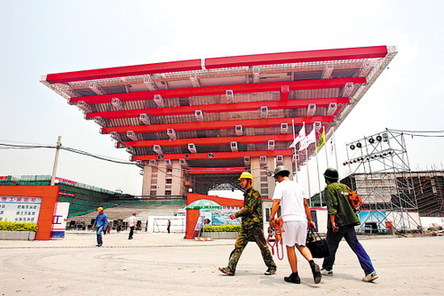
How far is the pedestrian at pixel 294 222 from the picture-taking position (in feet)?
11.7

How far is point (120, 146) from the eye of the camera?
129 ft

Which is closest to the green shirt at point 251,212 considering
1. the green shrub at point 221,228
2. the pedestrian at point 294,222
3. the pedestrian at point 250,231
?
the pedestrian at point 250,231

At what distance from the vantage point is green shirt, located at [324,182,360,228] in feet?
13.2

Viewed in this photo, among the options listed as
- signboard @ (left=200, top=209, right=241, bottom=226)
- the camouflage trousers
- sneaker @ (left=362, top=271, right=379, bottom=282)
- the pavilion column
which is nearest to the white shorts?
the camouflage trousers

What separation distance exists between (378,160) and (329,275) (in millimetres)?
24832

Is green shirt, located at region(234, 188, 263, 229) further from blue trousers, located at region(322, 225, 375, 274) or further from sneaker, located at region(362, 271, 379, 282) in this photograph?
sneaker, located at region(362, 271, 379, 282)

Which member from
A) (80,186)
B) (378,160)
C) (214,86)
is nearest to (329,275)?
(378,160)

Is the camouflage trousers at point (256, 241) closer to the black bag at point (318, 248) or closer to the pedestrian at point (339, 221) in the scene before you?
the black bag at point (318, 248)

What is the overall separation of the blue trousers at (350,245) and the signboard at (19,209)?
47.5 ft

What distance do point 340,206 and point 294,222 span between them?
962 millimetres

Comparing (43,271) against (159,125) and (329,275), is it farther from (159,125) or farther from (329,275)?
(159,125)

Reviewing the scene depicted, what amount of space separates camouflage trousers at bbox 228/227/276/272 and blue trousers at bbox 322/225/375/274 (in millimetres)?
890

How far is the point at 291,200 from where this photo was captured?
12.4ft

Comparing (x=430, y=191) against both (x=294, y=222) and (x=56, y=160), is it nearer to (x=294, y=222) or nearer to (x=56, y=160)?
(x=294, y=222)
